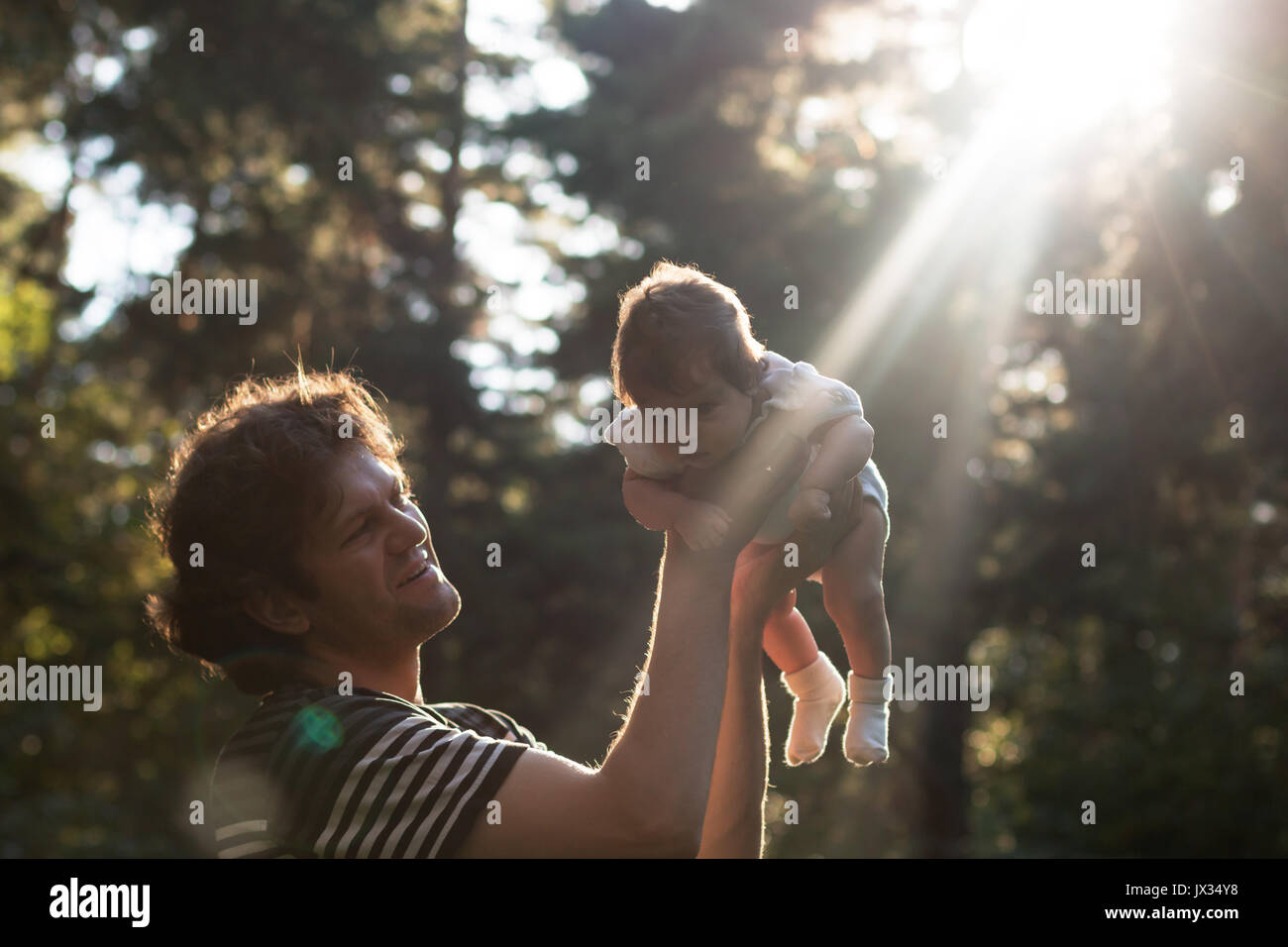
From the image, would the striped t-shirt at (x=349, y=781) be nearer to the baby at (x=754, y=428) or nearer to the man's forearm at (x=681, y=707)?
the man's forearm at (x=681, y=707)

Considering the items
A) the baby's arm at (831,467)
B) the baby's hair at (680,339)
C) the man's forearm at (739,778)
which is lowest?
the man's forearm at (739,778)

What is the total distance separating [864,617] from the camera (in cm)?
242

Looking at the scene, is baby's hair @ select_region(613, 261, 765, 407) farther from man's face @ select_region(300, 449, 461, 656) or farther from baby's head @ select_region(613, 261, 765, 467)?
man's face @ select_region(300, 449, 461, 656)

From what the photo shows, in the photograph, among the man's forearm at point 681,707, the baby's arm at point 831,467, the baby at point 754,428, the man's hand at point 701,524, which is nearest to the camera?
the man's forearm at point 681,707

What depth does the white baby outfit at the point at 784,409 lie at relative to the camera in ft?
7.40

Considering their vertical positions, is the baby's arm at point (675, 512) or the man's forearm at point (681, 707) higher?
the baby's arm at point (675, 512)

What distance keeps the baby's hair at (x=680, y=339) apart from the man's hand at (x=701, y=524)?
0.40 metres

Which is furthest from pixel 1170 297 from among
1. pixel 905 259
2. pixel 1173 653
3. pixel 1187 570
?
pixel 1173 653

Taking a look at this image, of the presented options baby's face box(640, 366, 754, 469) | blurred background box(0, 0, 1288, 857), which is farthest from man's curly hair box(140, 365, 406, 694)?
blurred background box(0, 0, 1288, 857)

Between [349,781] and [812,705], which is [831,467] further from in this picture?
[349,781]

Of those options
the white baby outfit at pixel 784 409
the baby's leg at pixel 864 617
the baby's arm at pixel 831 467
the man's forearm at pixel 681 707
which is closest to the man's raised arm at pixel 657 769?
the man's forearm at pixel 681 707

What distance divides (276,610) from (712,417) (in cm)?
96

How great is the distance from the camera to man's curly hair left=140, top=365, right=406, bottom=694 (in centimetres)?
214

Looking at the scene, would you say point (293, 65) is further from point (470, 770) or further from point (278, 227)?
point (470, 770)
